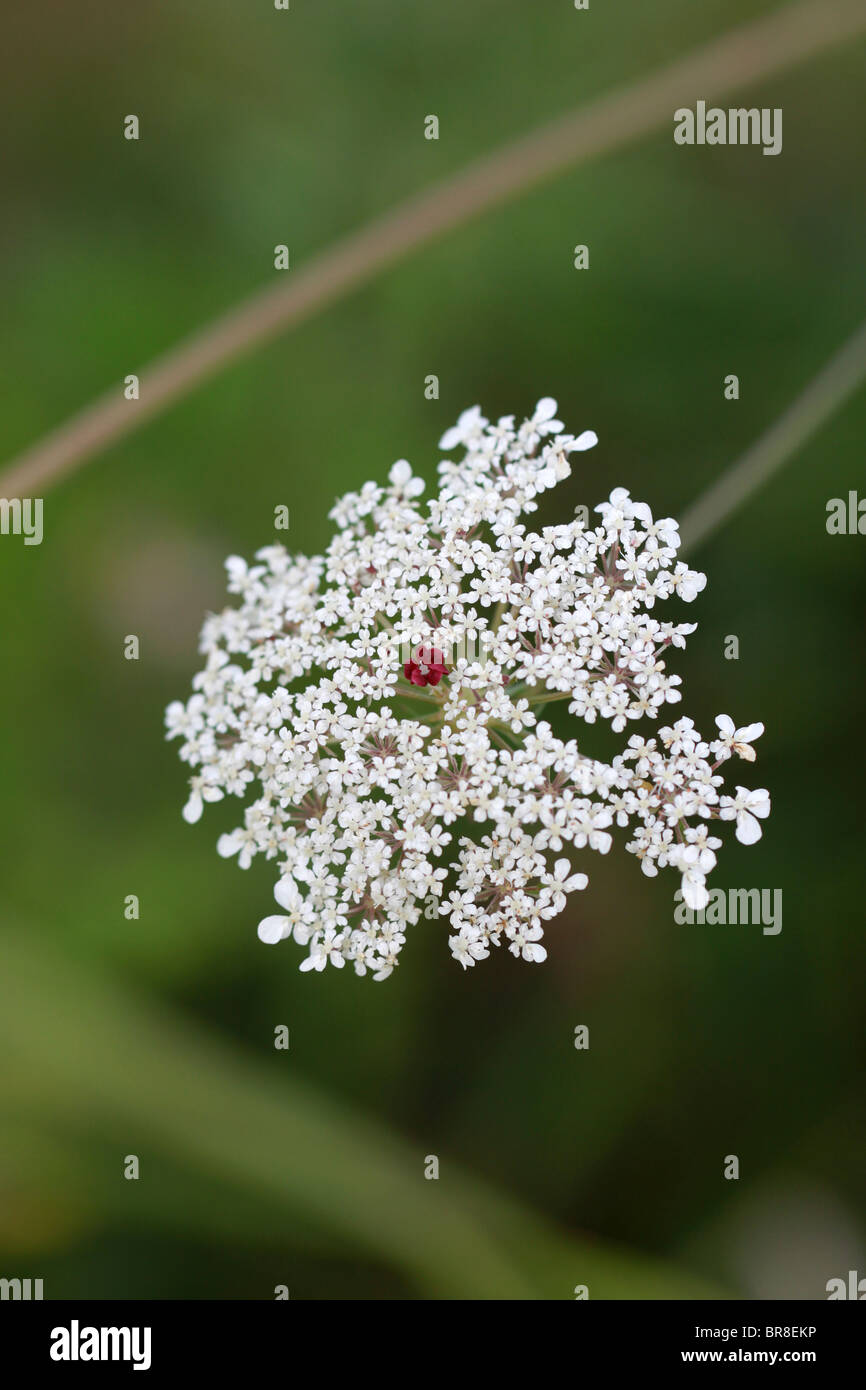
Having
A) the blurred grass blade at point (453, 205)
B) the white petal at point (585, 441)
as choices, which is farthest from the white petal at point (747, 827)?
the blurred grass blade at point (453, 205)

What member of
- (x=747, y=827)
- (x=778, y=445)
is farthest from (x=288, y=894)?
(x=778, y=445)

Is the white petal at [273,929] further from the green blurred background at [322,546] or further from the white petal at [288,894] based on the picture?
the green blurred background at [322,546]

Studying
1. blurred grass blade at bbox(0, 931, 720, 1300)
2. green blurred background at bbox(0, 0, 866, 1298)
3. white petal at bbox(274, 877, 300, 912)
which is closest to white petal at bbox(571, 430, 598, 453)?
Answer: white petal at bbox(274, 877, 300, 912)

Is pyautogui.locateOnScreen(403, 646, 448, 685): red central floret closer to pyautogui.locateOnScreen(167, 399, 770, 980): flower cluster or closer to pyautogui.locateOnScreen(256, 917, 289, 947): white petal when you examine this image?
pyautogui.locateOnScreen(167, 399, 770, 980): flower cluster

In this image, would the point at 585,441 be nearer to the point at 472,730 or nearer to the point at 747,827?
the point at 472,730

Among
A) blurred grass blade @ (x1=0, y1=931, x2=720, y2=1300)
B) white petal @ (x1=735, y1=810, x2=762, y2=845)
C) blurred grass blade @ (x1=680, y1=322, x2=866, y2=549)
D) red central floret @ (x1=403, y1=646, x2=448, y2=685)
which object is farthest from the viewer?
blurred grass blade @ (x1=0, y1=931, x2=720, y2=1300)
